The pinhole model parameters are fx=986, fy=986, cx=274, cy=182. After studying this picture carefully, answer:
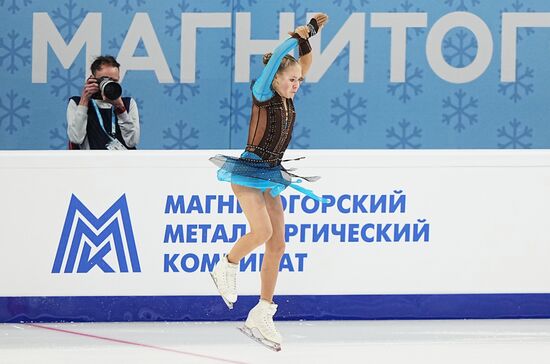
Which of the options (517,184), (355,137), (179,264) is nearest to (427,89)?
(355,137)

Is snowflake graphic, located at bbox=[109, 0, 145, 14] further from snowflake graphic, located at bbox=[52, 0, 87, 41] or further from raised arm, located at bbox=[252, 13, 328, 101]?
raised arm, located at bbox=[252, 13, 328, 101]

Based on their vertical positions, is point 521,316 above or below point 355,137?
below

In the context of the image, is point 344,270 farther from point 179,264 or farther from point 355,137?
point 355,137

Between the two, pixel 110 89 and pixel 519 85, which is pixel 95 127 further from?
pixel 519 85

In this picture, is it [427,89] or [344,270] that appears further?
[427,89]

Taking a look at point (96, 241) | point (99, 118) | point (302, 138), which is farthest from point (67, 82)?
point (96, 241)

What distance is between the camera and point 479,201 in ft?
16.9

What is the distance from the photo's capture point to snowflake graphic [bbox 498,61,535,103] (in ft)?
24.3

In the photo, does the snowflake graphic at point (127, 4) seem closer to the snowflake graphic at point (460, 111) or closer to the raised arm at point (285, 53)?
the snowflake graphic at point (460, 111)

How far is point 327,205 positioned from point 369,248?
0.31 m

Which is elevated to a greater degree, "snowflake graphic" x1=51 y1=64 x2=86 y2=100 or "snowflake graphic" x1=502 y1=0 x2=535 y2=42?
"snowflake graphic" x1=502 y1=0 x2=535 y2=42

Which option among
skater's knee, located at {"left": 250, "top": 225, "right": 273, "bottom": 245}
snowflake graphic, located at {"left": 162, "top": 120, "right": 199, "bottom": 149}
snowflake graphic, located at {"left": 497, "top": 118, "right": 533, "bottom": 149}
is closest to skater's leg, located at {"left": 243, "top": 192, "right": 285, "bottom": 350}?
skater's knee, located at {"left": 250, "top": 225, "right": 273, "bottom": 245}

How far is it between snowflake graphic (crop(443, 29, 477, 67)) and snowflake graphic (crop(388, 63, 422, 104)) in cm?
26

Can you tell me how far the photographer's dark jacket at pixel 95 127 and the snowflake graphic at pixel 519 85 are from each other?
3.10 m
